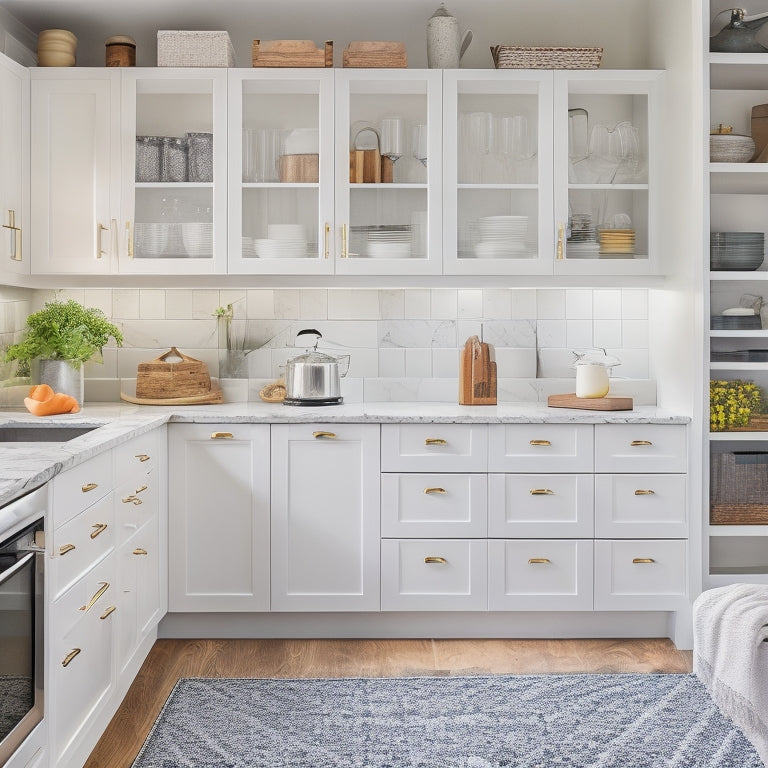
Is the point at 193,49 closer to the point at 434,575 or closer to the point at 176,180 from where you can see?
the point at 176,180

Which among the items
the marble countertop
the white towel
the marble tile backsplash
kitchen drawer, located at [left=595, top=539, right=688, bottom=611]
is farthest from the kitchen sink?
the white towel

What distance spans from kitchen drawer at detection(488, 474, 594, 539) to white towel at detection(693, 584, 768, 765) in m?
1.17

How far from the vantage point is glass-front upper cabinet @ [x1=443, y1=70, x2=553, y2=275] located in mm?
3336

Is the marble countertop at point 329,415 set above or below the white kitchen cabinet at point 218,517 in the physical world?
above

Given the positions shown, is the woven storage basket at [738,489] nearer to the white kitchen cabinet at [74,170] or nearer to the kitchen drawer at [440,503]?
the kitchen drawer at [440,503]

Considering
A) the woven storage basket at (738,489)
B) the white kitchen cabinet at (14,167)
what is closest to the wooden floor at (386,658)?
the woven storage basket at (738,489)

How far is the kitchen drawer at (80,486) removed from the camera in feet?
6.33

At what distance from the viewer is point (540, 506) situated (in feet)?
10.2

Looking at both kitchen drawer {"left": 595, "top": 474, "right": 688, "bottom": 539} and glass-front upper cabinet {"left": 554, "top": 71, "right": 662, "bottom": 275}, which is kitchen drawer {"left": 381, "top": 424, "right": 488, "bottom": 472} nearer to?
kitchen drawer {"left": 595, "top": 474, "right": 688, "bottom": 539}

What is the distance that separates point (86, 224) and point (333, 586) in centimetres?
169

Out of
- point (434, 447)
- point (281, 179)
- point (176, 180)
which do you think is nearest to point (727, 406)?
point (434, 447)

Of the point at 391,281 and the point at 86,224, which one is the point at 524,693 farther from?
the point at 86,224

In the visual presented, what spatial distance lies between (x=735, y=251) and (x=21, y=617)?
265 cm

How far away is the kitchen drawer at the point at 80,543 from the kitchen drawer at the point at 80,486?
2 centimetres
